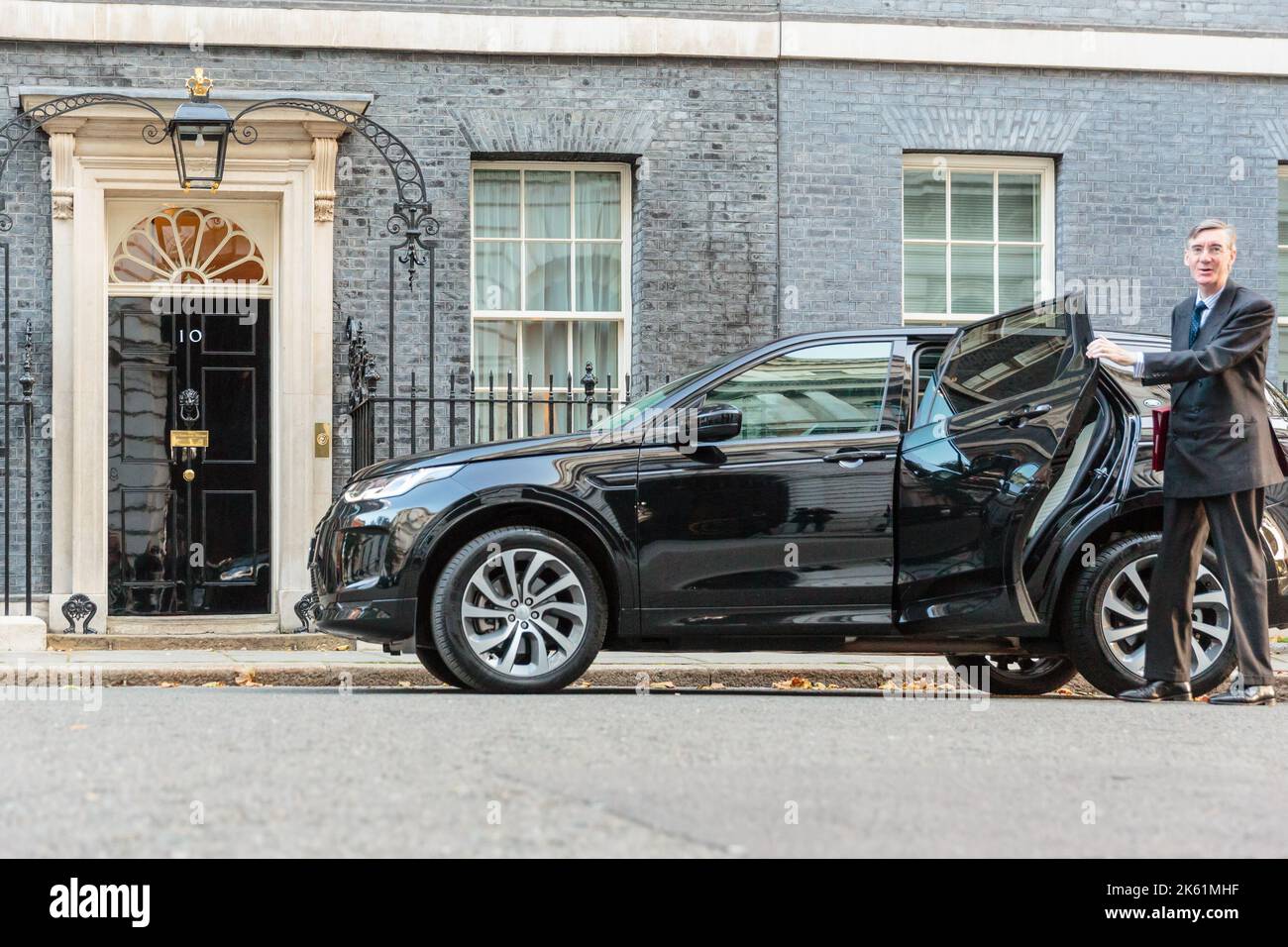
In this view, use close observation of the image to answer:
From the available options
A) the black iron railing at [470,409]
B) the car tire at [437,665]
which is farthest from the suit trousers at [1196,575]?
the black iron railing at [470,409]

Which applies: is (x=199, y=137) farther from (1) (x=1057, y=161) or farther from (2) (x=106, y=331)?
(1) (x=1057, y=161)

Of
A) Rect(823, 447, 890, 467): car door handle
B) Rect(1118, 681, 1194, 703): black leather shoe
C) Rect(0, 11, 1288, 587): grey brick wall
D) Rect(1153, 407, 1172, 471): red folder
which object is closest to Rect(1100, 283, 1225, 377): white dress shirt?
Rect(1153, 407, 1172, 471): red folder

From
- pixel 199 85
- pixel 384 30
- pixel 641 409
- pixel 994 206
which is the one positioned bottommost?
pixel 641 409

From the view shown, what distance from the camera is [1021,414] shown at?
26.0ft

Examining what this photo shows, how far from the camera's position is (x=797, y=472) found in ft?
26.2

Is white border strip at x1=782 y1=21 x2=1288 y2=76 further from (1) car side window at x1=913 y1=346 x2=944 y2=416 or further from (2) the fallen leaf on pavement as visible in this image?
(2) the fallen leaf on pavement

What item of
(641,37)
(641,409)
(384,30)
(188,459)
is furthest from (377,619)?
(641,37)

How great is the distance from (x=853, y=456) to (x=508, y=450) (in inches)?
61.4

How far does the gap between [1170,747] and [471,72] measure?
28.8ft

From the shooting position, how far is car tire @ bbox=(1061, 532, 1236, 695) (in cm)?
789

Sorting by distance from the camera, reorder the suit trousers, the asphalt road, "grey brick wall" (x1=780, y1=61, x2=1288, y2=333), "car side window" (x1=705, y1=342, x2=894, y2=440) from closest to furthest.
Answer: the asphalt road
the suit trousers
"car side window" (x1=705, y1=342, x2=894, y2=440)
"grey brick wall" (x1=780, y1=61, x2=1288, y2=333)

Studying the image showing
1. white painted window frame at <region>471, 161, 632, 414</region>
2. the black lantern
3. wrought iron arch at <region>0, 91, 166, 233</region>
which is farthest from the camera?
white painted window frame at <region>471, 161, 632, 414</region>

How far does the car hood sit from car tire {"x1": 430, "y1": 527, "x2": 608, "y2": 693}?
34cm
